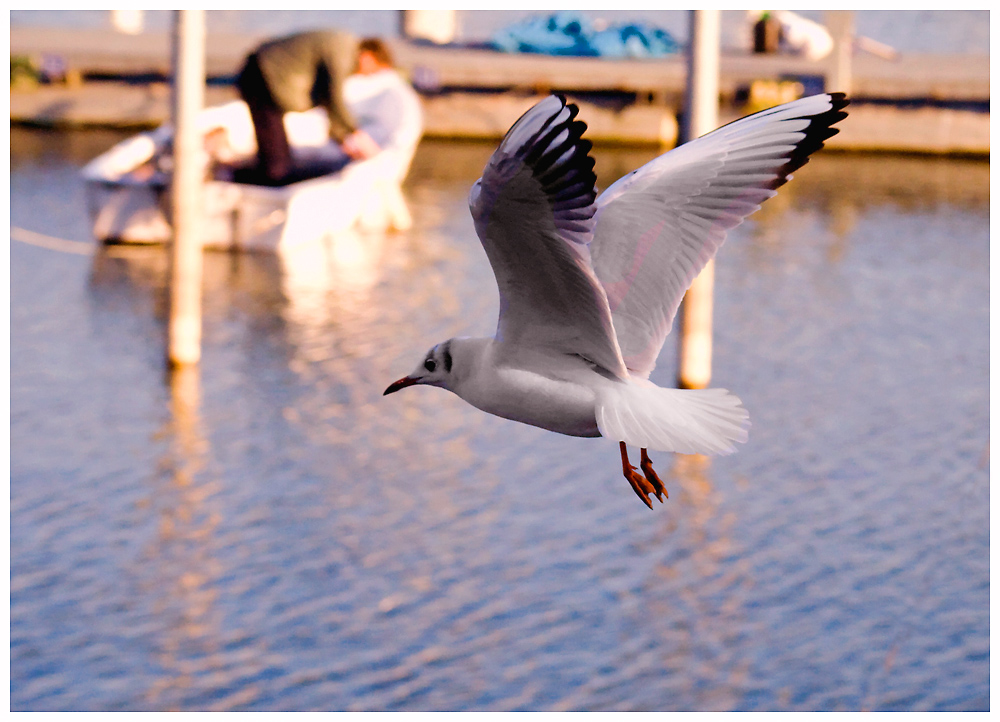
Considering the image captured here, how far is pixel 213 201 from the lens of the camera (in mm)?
27656

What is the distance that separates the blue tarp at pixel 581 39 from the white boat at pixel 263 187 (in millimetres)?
14171

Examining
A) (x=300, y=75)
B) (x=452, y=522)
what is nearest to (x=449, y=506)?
(x=452, y=522)

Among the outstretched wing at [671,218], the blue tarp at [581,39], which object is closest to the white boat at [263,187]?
the blue tarp at [581,39]

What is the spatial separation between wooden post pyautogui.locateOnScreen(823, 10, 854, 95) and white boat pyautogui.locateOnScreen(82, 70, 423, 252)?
13.7 meters

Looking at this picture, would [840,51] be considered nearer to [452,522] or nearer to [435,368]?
[452,522]

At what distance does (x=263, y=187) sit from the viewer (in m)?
28.1

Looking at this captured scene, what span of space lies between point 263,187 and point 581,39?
17.8m

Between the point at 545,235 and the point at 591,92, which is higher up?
the point at 591,92

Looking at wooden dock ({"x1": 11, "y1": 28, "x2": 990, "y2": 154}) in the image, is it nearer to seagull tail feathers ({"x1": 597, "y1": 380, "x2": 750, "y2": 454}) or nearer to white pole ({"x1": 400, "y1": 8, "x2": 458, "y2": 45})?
white pole ({"x1": 400, "y1": 8, "x2": 458, "y2": 45})

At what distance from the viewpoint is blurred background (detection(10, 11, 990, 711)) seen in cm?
1628

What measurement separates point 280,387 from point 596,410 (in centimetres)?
1821

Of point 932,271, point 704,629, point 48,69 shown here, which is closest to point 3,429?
point 704,629

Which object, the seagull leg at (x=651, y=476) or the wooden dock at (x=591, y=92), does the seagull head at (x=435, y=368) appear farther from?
the wooden dock at (x=591, y=92)

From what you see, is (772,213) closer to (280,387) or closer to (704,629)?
(280,387)
